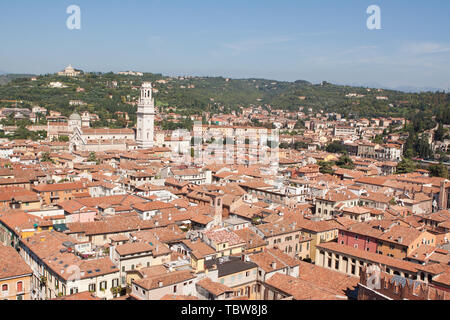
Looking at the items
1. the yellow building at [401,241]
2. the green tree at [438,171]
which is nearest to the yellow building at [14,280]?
the yellow building at [401,241]

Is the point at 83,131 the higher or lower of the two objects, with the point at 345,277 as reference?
higher

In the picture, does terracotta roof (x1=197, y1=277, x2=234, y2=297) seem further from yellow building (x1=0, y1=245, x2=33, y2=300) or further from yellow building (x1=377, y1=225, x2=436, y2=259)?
yellow building (x1=377, y1=225, x2=436, y2=259)

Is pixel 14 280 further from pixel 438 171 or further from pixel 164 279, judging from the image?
pixel 438 171

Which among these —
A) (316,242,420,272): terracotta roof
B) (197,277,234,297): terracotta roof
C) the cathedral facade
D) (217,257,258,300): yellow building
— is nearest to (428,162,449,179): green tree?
(316,242,420,272): terracotta roof

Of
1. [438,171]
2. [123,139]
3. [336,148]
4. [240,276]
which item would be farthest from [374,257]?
[336,148]

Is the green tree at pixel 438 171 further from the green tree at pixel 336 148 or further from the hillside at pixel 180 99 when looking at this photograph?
the hillside at pixel 180 99

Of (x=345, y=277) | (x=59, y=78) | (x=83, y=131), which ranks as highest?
(x=59, y=78)
